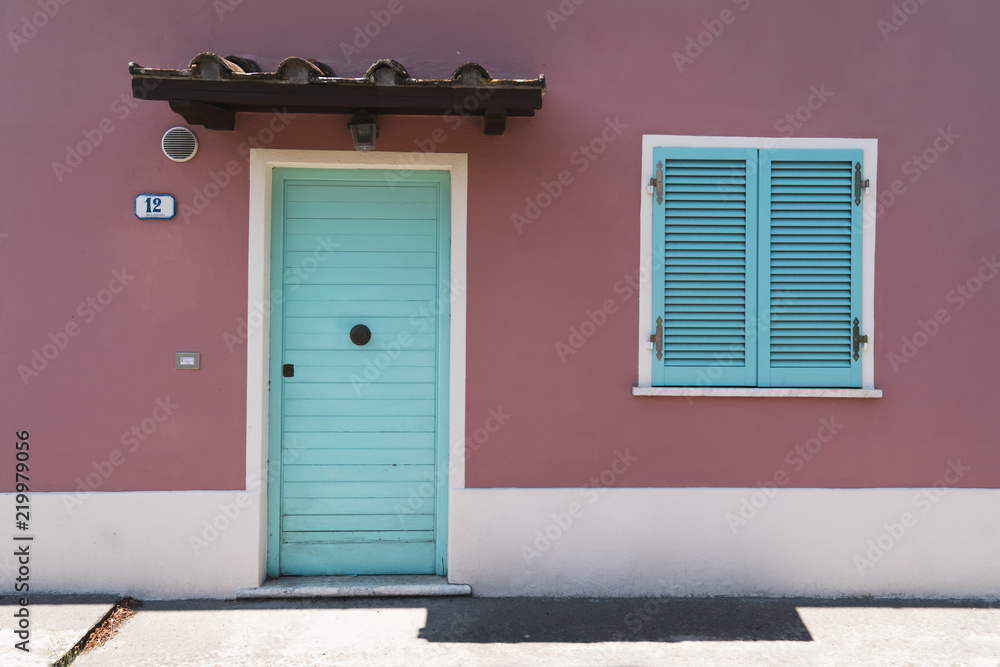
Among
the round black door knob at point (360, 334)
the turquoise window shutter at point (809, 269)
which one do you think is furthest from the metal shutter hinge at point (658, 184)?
A: the round black door knob at point (360, 334)

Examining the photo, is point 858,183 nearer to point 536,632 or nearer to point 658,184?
point 658,184

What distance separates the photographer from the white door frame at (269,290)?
4.89 m

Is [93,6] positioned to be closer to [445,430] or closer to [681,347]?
[445,430]

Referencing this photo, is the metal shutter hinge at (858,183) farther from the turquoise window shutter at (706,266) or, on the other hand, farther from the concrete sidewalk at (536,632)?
the concrete sidewalk at (536,632)

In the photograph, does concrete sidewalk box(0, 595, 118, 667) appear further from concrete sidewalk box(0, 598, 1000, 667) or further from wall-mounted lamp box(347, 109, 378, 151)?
wall-mounted lamp box(347, 109, 378, 151)

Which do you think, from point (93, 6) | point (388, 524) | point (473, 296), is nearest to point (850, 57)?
point (473, 296)

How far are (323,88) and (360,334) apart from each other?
5.21 ft

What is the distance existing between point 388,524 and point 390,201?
7.19 feet

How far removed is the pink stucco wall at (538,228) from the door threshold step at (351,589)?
0.70m

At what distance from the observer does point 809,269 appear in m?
5.03

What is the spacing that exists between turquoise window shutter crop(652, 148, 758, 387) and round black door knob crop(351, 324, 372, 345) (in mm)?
1928

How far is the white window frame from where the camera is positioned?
16.2 ft

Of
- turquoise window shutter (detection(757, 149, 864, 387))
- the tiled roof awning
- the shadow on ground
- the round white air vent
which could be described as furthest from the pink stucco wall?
the shadow on ground

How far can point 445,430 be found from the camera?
5.05 m
